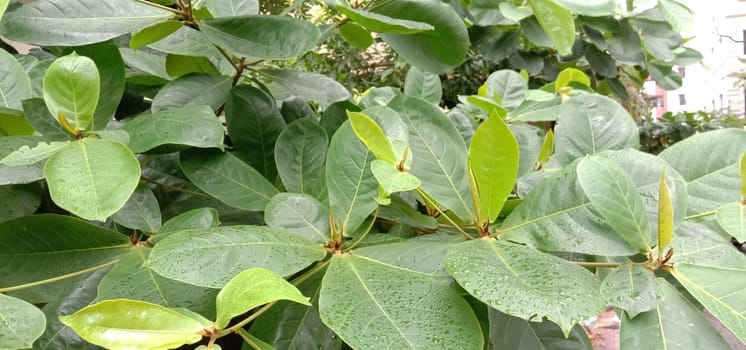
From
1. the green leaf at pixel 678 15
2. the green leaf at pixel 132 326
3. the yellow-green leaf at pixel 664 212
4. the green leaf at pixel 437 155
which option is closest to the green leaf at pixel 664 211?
the yellow-green leaf at pixel 664 212

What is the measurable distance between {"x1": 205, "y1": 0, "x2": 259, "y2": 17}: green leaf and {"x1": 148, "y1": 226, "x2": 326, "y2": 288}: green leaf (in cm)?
26

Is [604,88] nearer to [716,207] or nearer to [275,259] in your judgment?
[716,207]

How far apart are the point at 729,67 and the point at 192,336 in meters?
5.00

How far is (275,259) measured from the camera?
260 mm

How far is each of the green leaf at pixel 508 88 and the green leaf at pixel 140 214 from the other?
45 cm

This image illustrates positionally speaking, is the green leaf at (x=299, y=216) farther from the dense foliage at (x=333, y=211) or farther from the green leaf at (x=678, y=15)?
the green leaf at (x=678, y=15)

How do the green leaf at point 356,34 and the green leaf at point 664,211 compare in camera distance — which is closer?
the green leaf at point 664,211

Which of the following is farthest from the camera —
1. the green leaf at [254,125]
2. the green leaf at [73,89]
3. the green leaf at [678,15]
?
the green leaf at [678,15]

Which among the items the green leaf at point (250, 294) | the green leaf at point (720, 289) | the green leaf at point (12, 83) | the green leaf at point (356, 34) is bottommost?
the green leaf at point (720, 289)

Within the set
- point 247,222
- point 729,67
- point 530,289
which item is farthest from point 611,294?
point 729,67

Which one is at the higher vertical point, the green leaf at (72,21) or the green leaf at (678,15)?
the green leaf at (72,21)

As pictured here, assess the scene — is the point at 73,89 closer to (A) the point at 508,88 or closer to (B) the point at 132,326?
(B) the point at 132,326

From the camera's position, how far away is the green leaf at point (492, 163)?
0.28 m

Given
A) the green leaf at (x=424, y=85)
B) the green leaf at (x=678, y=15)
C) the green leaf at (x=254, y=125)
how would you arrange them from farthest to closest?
the green leaf at (x=678, y=15) → the green leaf at (x=424, y=85) → the green leaf at (x=254, y=125)
